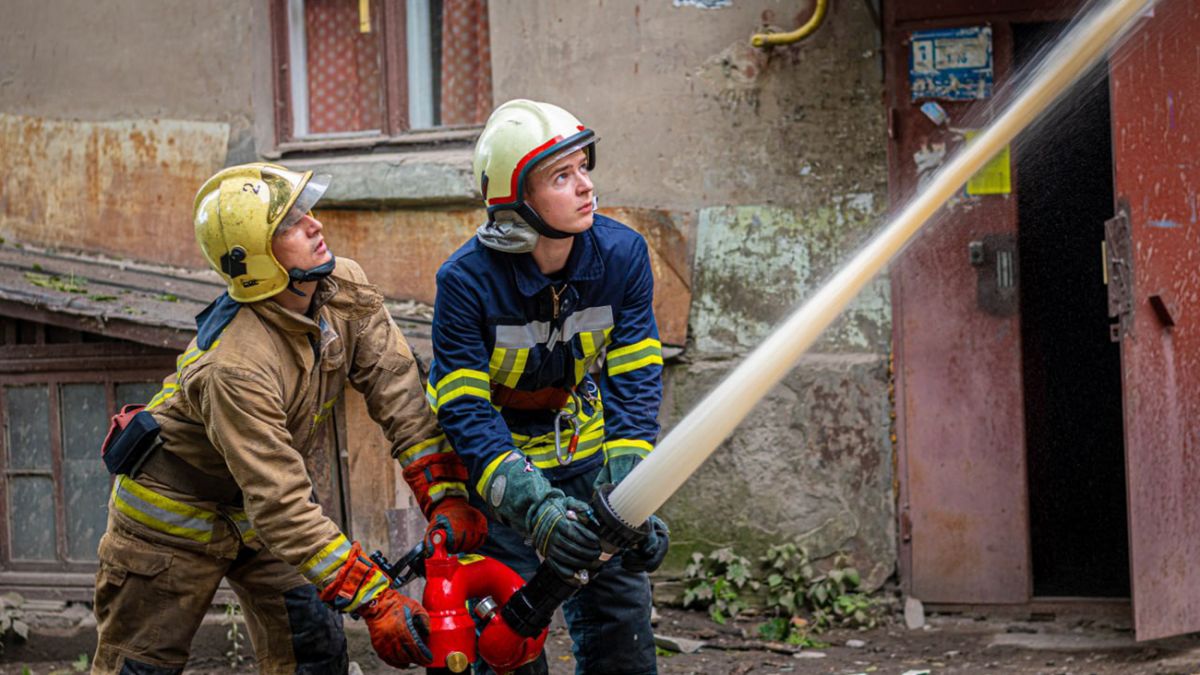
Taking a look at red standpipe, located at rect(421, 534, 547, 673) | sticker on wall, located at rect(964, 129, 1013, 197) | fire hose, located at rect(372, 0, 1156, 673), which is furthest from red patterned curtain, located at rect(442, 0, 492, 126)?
fire hose, located at rect(372, 0, 1156, 673)

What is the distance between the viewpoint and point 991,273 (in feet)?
20.9

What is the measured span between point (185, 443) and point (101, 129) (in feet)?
12.0

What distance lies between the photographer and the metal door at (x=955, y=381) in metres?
6.36

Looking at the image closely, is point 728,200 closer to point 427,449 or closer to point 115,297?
point 427,449

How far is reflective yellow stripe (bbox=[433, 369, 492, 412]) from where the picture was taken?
409 centimetres

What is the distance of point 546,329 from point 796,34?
2.69 meters

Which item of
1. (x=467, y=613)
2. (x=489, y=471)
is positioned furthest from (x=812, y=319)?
(x=467, y=613)

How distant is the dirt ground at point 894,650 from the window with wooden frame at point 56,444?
359 mm

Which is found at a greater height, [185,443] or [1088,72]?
[1088,72]

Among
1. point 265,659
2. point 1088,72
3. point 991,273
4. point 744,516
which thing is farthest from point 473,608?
point 1088,72

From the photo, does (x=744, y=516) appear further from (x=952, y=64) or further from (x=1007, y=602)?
(x=952, y=64)

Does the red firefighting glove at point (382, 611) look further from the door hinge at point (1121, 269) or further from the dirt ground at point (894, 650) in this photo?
the door hinge at point (1121, 269)

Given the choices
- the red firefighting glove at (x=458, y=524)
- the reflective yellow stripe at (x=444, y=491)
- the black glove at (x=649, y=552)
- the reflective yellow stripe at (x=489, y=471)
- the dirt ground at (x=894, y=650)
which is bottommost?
the dirt ground at (x=894, y=650)

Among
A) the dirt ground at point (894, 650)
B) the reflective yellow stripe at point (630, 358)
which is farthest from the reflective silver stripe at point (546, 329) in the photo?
the dirt ground at point (894, 650)
